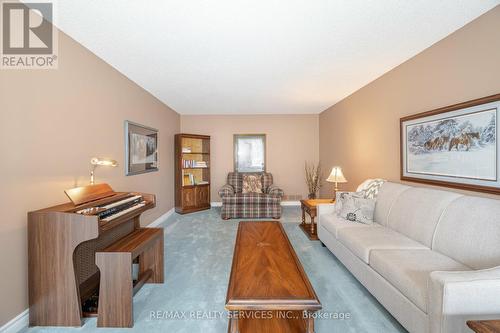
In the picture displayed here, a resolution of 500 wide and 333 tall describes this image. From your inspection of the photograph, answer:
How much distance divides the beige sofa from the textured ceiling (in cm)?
156

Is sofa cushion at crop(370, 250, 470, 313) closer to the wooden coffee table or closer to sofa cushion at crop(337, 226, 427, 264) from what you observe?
sofa cushion at crop(337, 226, 427, 264)

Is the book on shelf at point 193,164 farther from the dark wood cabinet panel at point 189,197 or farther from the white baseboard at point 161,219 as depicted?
the white baseboard at point 161,219

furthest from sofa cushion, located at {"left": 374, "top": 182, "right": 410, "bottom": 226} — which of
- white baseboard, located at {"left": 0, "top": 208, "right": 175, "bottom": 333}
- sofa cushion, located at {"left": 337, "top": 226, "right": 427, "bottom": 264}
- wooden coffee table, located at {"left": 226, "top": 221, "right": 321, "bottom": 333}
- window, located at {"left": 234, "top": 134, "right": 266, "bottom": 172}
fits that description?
white baseboard, located at {"left": 0, "top": 208, "right": 175, "bottom": 333}

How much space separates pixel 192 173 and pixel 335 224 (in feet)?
12.3

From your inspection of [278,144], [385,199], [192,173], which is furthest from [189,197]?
[385,199]

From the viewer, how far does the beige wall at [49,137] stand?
5.02 feet

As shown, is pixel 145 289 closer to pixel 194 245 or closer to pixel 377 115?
pixel 194 245

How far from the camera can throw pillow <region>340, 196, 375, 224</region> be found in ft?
8.53

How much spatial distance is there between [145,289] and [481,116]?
3421 mm

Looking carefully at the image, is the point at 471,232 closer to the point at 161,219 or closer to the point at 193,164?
the point at 161,219

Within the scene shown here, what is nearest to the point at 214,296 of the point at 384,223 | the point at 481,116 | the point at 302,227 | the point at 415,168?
the point at 384,223

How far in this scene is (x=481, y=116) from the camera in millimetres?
1805

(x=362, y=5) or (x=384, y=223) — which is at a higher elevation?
(x=362, y=5)

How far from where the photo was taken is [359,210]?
2637 millimetres
